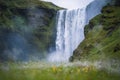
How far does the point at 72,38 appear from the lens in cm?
5684

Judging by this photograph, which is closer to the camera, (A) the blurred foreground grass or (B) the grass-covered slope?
(A) the blurred foreground grass

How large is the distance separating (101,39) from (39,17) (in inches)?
1577

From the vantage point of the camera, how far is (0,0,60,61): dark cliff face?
5758 cm

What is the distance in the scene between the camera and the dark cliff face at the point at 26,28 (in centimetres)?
5758

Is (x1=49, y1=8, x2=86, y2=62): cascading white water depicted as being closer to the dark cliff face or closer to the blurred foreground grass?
the dark cliff face

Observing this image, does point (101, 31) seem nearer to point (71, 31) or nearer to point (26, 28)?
point (71, 31)

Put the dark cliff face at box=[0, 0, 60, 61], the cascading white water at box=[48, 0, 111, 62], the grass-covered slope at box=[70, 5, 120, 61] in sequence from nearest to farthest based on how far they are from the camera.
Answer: the grass-covered slope at box=[70, 5, 120, 61] < the cascading white water at box=[48, 0, 111, 62] < the dark cliff face at box=[0, 0, 60, 61]

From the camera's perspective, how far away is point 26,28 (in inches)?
2589

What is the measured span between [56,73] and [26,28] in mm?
59724

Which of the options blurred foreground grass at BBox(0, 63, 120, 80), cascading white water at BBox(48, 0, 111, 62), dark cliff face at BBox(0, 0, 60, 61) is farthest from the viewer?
dark cliff face at BBox(0, 0, 60, 61)

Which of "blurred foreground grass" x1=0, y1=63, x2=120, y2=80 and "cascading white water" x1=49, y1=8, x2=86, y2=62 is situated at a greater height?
"blurred foreground grass" x1=0, y1=63, x2=120, y2=80

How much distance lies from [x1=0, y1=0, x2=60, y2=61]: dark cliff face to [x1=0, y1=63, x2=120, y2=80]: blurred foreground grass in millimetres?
46330

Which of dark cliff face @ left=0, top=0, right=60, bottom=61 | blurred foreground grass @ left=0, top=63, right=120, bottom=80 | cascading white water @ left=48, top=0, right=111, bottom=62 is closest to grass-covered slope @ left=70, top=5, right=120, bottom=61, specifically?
cascading white water @ left=48, top=0, right=111, bottom=62

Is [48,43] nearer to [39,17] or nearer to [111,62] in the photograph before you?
[39,17]
